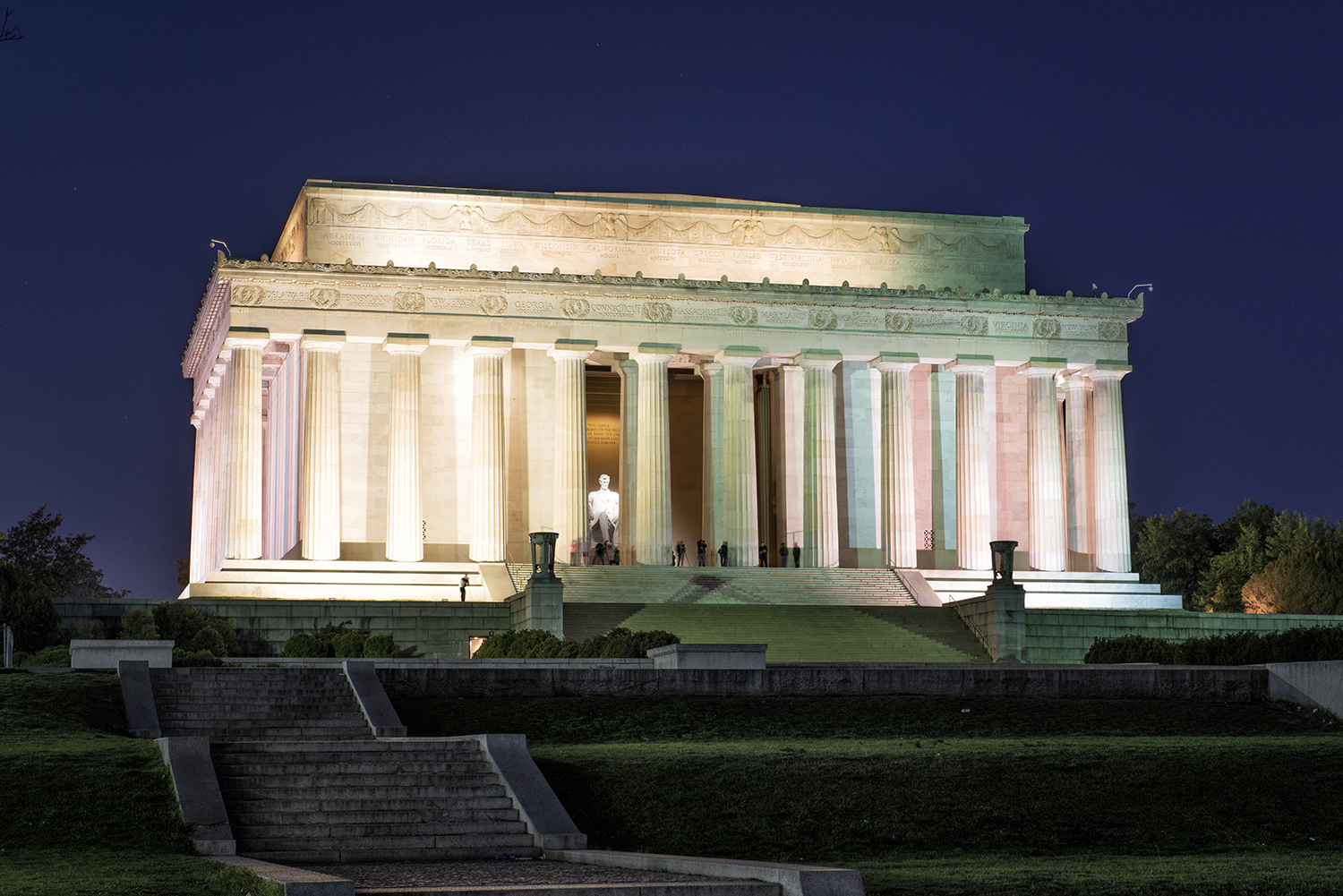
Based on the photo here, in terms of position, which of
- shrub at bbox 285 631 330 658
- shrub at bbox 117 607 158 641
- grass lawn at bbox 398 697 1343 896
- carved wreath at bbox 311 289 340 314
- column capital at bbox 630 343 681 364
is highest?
carved wreath at bbox 311 289 340 314

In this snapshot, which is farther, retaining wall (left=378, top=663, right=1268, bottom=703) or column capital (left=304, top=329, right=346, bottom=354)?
column capital (left=304, top=329, right=346, bottom=354)

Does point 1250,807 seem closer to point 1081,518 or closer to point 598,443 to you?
point 1081,518

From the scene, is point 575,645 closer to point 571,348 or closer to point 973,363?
point 571,348

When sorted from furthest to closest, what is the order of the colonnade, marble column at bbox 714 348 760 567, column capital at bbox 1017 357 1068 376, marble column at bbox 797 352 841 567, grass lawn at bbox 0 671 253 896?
column capital at bbox 1017 357 1068 376 → marble column at bbox 797 352 841 567 → marble column at bbox 714 348 760 567 → the colonnade → grass lawn at bbox 0 671 253 896

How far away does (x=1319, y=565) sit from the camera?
5097cm

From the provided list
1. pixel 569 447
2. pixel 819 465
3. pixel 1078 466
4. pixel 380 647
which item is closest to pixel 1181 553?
pixel 1078 466

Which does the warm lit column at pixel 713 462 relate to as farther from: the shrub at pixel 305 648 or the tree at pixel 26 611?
the tree at pixel 26 611

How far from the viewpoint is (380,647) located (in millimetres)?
37844

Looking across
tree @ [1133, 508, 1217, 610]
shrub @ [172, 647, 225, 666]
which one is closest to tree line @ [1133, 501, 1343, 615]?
tree @ [1133, 508, 1217, 610]

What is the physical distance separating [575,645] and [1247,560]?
45.3m

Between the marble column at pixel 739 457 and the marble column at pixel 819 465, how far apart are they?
6.35 ft

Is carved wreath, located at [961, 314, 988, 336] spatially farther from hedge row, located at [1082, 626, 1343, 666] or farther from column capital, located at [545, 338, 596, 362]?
hedge row, located at [1082, 626, 1343, 666]

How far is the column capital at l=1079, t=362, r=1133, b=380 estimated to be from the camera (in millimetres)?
61969

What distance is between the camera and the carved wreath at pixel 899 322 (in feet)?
200
